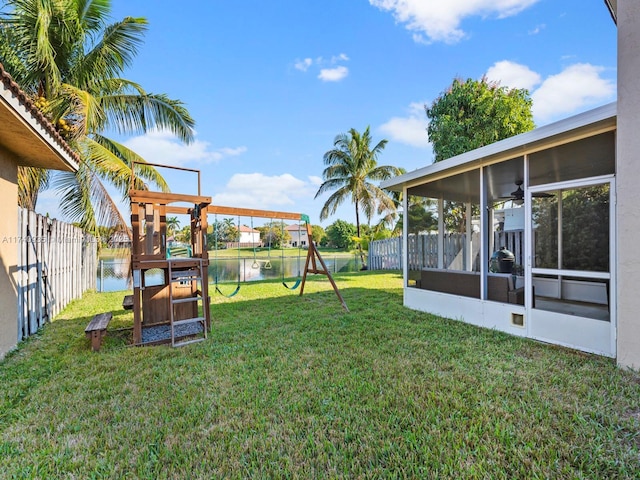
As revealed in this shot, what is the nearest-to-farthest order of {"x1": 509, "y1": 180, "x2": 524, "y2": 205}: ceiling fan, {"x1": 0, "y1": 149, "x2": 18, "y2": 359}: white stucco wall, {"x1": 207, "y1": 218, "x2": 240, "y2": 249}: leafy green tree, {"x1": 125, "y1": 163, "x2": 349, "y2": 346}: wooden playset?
1. {"x1": 0, "y1": 149, "x2": 18, "y2": 359}: white stucco wall
2. {"x1": 125, "y1": 163, "x2": 349, "y2": 346}: wooden playset
3. {"x1": 509, "y1": 180, "x2": 524, "y2": 205}: ceiling fan
4. {"x1": 207, "y1": 218, "x2": 240, "y2": 249}: leafy green tree

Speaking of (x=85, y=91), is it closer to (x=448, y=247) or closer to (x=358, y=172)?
(x=448, y=247)

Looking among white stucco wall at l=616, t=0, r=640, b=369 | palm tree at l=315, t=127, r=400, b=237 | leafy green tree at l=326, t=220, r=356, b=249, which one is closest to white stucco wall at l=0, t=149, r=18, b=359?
white stucco wall at l=616, t=0, r=640, b=369

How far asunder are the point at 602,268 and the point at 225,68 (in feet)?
35.8

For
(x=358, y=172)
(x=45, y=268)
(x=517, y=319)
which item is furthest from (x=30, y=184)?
(x=358, y=172)

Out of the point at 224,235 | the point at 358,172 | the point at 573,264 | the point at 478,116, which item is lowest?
the point at 573,264

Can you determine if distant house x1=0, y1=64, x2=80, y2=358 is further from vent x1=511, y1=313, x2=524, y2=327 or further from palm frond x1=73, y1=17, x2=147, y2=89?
vent x1=511, y1=313, x2=524, y2=327

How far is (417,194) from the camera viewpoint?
648 cm

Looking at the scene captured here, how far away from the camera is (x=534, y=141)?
3.84m

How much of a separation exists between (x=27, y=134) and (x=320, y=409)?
4.23m

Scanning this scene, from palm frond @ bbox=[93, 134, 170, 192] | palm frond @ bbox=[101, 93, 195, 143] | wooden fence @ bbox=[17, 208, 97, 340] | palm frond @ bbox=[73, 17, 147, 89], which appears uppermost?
palm frond @ bbox=[73, 17, 147, 89]

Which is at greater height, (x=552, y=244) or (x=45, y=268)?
(x=552, y=244)

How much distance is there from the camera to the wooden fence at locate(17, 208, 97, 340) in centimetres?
432

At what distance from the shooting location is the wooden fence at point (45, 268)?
14.2 ft

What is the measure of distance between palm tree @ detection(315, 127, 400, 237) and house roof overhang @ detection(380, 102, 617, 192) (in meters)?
11.5
